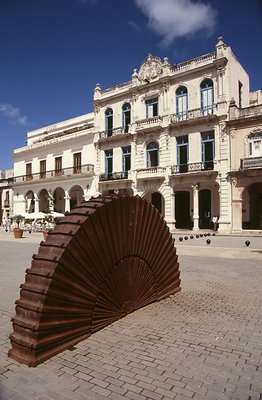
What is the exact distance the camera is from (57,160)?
111 ft

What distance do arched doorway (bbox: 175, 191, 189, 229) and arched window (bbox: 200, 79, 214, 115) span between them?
7015mm

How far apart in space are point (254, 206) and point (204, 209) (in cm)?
391

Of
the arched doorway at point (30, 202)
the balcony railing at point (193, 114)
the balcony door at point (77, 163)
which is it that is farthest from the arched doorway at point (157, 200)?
the arched doorway at point (30, 202)

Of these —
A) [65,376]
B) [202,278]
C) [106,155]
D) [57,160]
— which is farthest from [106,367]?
[57,160]

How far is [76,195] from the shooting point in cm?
3409

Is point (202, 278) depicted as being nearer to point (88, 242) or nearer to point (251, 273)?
point (251, 273)

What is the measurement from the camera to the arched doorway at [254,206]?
24.1 m

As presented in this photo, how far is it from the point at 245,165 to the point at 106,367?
20719mm

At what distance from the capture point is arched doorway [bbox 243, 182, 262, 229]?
2414cm

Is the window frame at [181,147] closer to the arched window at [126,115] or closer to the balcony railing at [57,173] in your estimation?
the arched window at [126,115]

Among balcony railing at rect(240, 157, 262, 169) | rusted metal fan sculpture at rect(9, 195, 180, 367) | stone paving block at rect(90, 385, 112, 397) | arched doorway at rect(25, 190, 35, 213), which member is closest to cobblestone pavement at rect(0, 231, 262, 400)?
stone paving block at rect(90, 385, 112, 397)

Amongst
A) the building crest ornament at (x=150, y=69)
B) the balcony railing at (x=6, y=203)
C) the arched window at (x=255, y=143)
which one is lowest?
the balcony railing at (x=6, y=203)

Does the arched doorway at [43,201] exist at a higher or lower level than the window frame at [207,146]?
lower

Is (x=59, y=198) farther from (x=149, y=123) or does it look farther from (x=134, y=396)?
(x=134, y=396)
